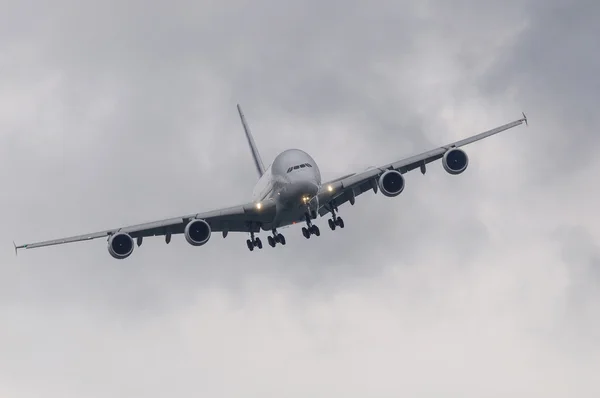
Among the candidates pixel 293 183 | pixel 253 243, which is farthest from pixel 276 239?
pixel 293 183

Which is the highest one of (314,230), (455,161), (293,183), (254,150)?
(254,150)

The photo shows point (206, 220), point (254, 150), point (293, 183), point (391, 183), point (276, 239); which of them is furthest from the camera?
point (254, 150)

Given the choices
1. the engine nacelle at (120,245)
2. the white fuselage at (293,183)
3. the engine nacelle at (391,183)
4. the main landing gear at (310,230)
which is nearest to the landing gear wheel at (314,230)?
the main landing gear at (310,230)

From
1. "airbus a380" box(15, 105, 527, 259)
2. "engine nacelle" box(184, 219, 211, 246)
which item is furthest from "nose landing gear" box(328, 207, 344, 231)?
"engine nacelle" box(184, 219, 211, 246)

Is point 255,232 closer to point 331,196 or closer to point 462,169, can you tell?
point 331,196

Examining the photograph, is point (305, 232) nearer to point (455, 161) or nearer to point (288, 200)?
point (288, 200)

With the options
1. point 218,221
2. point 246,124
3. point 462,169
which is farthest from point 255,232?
point 246,124
